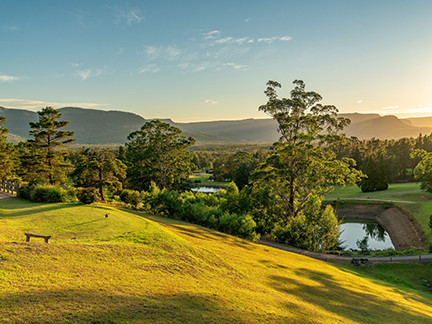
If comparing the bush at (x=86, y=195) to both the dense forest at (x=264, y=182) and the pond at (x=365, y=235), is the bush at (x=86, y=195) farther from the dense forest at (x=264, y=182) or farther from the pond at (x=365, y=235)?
the pond at (x=365, y=235)

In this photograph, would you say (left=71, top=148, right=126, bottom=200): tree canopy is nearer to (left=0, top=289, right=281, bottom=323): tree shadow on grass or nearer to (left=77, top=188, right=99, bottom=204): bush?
(left=77, top=188, right=99, bottom=204): bush

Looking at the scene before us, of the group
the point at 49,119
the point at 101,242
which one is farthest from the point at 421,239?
the point at 49,119

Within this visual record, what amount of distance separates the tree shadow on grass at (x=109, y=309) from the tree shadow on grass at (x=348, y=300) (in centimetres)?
422

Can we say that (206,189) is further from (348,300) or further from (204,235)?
(348,300)

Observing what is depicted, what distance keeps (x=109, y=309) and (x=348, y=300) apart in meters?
13.1

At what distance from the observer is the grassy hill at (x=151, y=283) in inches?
304

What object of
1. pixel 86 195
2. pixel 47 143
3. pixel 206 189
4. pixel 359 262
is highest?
pixel 47 143

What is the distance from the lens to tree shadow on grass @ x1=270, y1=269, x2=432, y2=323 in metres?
12.9

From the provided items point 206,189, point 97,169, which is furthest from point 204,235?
point 206,189

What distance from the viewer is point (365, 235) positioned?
144 feet

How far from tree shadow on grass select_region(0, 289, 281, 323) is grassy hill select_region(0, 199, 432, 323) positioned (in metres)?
0.03

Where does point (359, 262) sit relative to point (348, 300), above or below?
below

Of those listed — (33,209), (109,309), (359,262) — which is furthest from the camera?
(359,262)

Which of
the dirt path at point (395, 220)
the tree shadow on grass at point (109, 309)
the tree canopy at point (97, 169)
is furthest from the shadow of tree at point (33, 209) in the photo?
the dirt path at point (395, 220)
